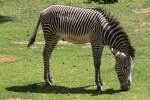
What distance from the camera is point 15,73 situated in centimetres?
1563

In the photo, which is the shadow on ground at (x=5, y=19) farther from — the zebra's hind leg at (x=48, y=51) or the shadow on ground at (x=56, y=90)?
the shadow on ground at (x=56, y=90)

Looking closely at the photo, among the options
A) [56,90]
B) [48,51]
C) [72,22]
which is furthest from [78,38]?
[56,90]

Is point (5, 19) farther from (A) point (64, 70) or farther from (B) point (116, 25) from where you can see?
(B) point (116, 25)

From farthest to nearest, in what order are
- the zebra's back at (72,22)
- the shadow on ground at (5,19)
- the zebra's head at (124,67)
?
1. the shadow on ground at (5,19)
2. the zebra's back at (72,22)
3. the zebra's head at (124,67)

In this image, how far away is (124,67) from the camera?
43.1 ft

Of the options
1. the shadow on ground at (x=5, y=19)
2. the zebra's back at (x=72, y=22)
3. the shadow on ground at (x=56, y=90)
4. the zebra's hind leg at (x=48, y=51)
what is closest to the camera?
the shadow on ground at (x=56, y=90)

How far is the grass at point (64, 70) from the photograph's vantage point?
13.1 metres

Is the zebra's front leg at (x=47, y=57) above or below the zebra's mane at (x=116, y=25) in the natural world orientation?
below

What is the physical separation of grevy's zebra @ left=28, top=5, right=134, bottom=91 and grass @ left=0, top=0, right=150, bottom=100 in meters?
0.52

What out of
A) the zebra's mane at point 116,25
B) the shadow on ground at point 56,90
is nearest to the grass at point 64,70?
the shadow on ground at point 56,90

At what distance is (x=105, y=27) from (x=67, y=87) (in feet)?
6.56

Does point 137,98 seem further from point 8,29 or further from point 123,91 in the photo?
point 8,29

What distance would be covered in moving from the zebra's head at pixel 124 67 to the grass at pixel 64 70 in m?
0.32

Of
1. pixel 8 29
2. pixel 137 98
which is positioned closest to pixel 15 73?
pixel 137 98
